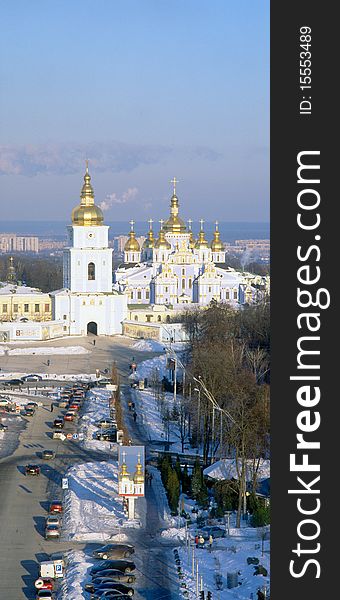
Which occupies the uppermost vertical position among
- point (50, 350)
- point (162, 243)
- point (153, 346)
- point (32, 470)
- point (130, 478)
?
point (162, 243)

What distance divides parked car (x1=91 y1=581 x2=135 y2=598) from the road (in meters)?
A: 0.17


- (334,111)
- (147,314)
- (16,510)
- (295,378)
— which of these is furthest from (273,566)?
(147,314)

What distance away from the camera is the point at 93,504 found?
73.9 feet

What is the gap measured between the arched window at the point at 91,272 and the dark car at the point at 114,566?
38.2 metres

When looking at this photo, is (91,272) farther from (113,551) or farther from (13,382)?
(113,551)

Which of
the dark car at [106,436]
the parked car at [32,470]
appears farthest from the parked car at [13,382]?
the parked car at [32,470]

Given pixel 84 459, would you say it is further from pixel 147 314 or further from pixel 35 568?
pixel 147 314

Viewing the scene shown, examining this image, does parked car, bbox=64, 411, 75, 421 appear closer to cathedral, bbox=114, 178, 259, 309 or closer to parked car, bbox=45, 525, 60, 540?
parked car, bbox=45, 525, 60, 540

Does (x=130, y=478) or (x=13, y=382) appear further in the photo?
(x=13, y=382)

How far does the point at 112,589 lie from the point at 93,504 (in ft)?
18.3

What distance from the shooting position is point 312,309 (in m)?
9.84

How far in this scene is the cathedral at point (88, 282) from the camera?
55156 millimetres

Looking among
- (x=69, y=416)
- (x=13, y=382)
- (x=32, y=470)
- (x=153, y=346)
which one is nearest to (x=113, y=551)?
(x=32, y=470)

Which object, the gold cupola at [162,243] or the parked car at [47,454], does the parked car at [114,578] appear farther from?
the gold cupola at [162,243]
